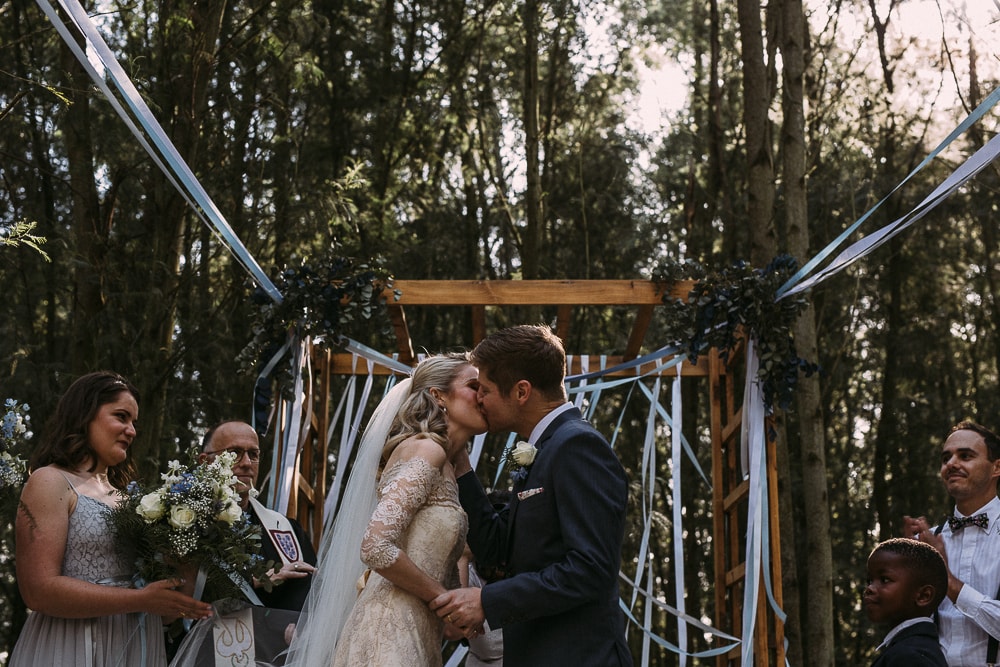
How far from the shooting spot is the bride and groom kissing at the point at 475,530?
11.0 feet

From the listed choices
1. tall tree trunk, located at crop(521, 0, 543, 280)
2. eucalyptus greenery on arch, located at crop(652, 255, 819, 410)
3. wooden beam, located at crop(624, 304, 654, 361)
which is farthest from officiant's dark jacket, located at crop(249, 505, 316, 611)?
tall tree trunk, located at crop(521, 0, 543, 280)

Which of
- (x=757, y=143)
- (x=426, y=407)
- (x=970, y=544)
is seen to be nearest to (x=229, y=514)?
(x=426, y=407)

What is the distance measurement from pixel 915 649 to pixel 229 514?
8.32 ft

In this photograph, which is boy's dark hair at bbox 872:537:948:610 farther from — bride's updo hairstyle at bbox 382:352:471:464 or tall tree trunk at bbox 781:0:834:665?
tall tree trunk at bbox 781:0:834:665

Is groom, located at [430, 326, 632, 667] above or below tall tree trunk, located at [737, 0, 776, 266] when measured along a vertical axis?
below

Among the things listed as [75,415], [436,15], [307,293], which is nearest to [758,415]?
[307,293]

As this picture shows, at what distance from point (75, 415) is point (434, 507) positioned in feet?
5.13

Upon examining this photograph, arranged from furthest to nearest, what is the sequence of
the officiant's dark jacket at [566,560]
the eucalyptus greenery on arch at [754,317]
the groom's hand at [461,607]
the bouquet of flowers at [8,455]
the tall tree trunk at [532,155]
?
the tall tree trunk at [532,155]
the eucalyptus greenery on arch at [754,317]
the bouquet of flowers at [8,455]
the groom's hand at [461,607]
the officiant's dark jacket at [566,560]

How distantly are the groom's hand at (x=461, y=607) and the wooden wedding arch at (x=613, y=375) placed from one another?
3.57 m

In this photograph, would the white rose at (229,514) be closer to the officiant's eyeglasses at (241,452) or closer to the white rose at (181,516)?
the white rose at (181,516)

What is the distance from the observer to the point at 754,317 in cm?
681

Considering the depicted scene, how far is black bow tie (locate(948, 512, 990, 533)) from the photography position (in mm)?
4805

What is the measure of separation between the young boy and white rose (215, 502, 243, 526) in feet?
7.77

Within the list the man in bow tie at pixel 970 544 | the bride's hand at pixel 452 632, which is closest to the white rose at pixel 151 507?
the bride's hand at pixel 452 632
